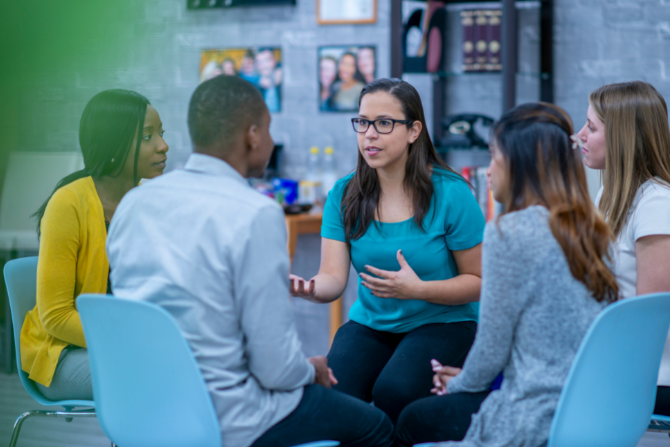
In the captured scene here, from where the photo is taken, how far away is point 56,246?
1292 millimetres

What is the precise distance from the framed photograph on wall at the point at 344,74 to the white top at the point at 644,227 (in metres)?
1.96

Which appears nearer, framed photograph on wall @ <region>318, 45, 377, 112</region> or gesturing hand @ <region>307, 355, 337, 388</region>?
gesturing hand @ <region>307, 355, 337, 388</region>

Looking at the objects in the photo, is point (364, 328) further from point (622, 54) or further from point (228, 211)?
point (622, 54)

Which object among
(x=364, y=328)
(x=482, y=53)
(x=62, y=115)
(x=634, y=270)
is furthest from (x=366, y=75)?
(x=62, y=115)

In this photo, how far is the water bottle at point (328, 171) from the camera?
3125mm

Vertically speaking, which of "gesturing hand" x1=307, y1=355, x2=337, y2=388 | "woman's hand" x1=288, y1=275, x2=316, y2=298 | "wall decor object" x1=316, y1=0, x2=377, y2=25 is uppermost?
"wall decor object" x1=316, y1=0, x2=377, y2=25

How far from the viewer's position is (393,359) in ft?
4.65

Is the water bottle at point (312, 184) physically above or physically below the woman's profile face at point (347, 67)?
below

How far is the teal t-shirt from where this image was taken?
60.0 inches

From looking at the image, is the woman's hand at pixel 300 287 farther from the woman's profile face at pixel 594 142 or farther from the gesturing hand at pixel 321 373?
the woman's profile face at pixel 594 142

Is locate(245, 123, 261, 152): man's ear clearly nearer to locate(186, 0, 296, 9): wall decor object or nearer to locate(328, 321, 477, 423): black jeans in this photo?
locate(328, 321, 477, 423): black jeans

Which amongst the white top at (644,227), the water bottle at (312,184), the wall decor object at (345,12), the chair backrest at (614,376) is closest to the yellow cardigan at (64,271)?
the chair backrest at (614,376)

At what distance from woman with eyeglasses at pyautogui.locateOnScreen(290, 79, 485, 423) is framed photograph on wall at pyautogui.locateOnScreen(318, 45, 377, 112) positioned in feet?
5.11

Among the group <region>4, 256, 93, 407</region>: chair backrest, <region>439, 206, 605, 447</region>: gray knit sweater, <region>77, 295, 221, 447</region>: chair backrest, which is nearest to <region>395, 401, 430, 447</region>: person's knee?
<region>439, 206, 605, 447</region>: gray knit sweater
